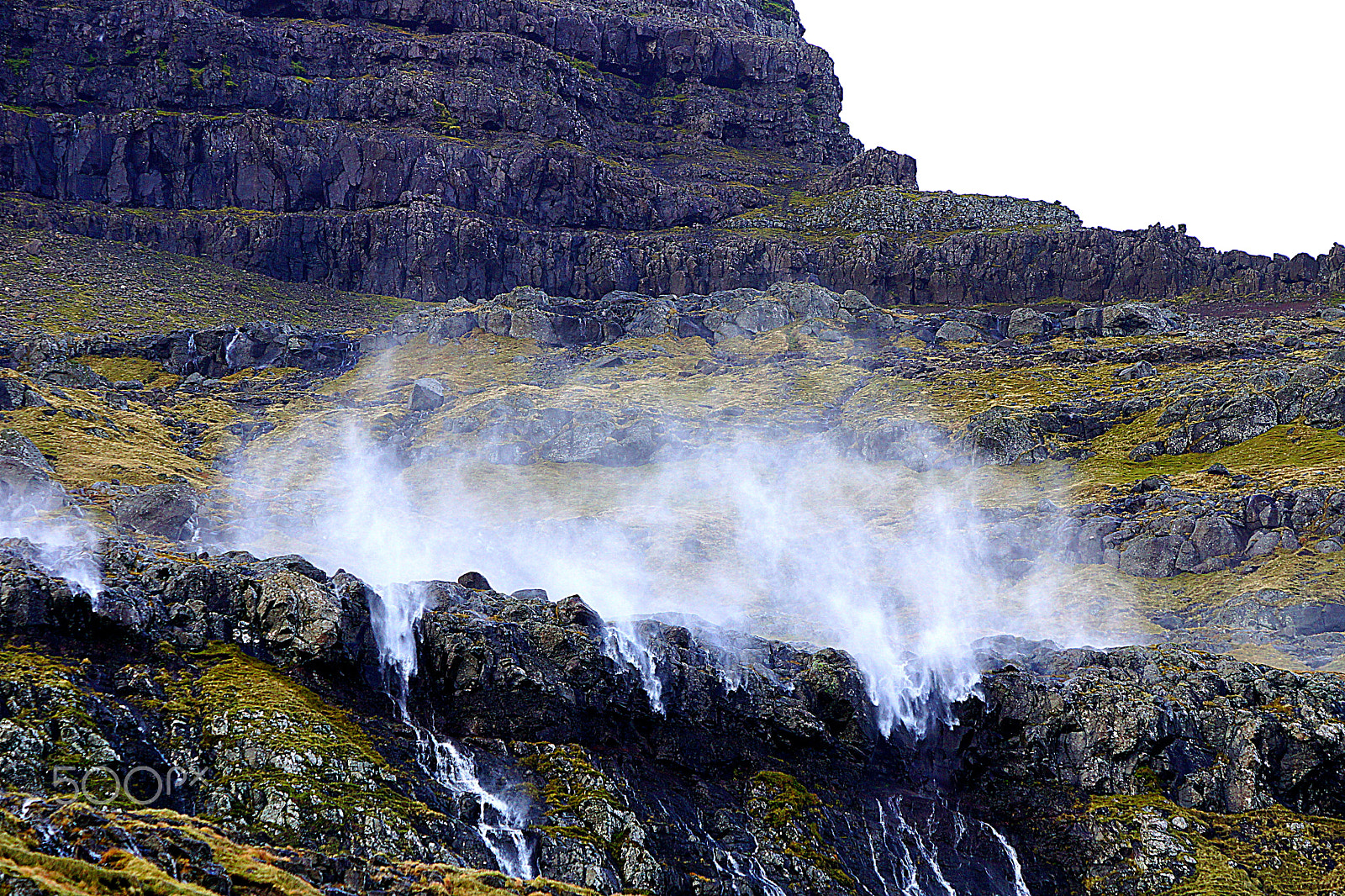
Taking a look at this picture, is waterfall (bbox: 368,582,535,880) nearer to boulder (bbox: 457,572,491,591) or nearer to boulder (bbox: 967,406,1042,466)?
boulder (bbox: 457,572,491,591)

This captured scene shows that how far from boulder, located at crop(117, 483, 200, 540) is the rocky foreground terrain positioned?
0.42m

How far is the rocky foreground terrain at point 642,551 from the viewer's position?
4238cm

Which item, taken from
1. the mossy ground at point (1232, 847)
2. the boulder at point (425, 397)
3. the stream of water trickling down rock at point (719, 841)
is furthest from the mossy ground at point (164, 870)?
the boulder at point (425, 397)

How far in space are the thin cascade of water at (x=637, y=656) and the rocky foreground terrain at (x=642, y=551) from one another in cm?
24

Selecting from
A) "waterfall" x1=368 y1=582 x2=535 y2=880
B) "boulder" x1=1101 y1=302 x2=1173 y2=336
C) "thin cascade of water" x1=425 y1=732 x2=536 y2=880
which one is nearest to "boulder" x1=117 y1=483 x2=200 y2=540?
"waterfall" x1=368 y1=582 x2=535 y2=880

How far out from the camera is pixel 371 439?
12731 centimetres

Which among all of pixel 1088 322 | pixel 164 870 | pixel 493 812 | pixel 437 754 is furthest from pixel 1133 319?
pixel 164 870

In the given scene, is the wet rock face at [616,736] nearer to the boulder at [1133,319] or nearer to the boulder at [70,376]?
the boulder at [70,376]

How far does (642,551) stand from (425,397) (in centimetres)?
5713

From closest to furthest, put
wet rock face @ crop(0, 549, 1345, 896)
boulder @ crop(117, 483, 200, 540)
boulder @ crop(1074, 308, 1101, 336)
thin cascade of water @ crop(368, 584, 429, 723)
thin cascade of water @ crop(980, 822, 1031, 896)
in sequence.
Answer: wet rock face @ crop(0, 549, 1345, 896)
thin cascade of water @ crop(980, 822, 1031, 896)
thin cascade of water @ crop(368, 584, 429, 723)
boulder @ crop(117, 483, 200, 540)
boulder @ crop(1074, 308, 1101, 336)

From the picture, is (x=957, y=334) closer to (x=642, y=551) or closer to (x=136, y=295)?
(x=642, y=551)

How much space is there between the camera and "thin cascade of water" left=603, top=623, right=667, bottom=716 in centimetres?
5394

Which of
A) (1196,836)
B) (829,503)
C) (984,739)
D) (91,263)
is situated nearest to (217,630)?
(984,739)

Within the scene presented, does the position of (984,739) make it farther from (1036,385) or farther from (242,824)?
(1036,385)
